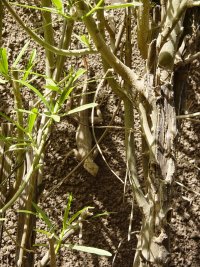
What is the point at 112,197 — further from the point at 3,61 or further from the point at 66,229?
the point at 3,61

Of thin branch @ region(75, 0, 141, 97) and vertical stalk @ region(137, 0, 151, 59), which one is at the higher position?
vertical stalk @ region(137, 0, 151, 59)

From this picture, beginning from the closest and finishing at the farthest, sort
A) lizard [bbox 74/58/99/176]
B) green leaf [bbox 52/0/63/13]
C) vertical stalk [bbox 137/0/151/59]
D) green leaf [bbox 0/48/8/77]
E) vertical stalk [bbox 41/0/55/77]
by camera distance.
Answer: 1. green leaf [bbox 52/0/63/13]
2. green leaf [bbox 0/48/8/77]
3. vertical stalk [bbox 137/0/151/59]
4. vertical stalk [bbox 41/0/55/77]
5. lizard [bbox 74/58/99/176]

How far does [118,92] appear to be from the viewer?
1215mm

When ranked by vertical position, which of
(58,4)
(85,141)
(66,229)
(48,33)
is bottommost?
(66,229)

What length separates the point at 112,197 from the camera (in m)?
1.46

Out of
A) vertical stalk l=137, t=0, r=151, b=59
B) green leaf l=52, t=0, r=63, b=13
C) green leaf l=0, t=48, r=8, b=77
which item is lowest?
green leaf l=0, t=48, r=8, b=77

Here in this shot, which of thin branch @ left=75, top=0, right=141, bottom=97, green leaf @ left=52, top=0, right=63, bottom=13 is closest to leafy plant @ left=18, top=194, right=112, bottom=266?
thin branch @ left=75, top=0, right=141, bottom=97

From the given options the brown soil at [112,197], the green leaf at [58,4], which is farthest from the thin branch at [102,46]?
the brown soil at [112,197]

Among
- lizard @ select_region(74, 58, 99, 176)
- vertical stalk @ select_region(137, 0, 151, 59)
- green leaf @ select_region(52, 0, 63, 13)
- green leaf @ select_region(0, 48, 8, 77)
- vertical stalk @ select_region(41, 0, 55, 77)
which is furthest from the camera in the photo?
lizard @ select_region(74, 58, 99, 176)

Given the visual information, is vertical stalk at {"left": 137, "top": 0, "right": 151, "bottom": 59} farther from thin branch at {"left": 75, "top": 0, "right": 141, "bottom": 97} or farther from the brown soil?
the brown soil

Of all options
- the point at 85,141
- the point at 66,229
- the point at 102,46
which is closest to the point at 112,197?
the point at 85,141

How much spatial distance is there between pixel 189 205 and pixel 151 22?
0.56 meters

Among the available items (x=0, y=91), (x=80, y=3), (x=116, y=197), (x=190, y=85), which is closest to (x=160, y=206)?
(x=80, y=3)

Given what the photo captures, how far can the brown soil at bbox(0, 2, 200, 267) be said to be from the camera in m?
1.44
